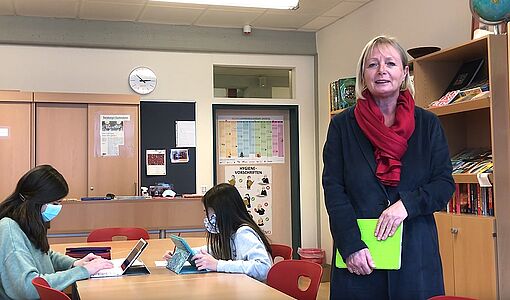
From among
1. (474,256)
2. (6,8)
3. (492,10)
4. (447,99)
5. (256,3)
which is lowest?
(474,256)

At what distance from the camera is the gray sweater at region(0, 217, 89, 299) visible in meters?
2.44

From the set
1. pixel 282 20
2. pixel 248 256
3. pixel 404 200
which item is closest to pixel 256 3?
pixel 282 20

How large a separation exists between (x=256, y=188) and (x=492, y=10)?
13.4 feet

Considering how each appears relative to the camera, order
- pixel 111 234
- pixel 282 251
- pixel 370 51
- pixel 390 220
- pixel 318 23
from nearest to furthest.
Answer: pixel 390 220, pixel 370 51, pixel 282 251, pixel 111 234, pixel 318 23

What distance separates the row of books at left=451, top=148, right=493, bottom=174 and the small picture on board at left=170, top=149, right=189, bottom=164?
10.4ft

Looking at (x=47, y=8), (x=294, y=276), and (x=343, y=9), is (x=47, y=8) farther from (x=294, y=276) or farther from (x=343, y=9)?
(x=294, y=276)

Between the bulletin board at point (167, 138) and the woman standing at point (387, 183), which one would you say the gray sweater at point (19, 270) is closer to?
the woman standing at point (387, 183)

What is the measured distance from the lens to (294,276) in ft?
8.64

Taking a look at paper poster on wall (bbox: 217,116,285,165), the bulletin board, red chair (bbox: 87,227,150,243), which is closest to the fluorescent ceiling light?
the bulletin board

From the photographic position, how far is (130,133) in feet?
19.1

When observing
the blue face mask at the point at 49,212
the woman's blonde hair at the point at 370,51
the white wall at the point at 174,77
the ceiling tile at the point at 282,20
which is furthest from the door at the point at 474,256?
the white wall at the point at 174,77

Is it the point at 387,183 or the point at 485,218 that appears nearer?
the point at 387,183

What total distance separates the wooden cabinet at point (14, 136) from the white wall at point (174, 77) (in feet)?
1.82

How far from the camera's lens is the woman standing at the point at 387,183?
1745mm
